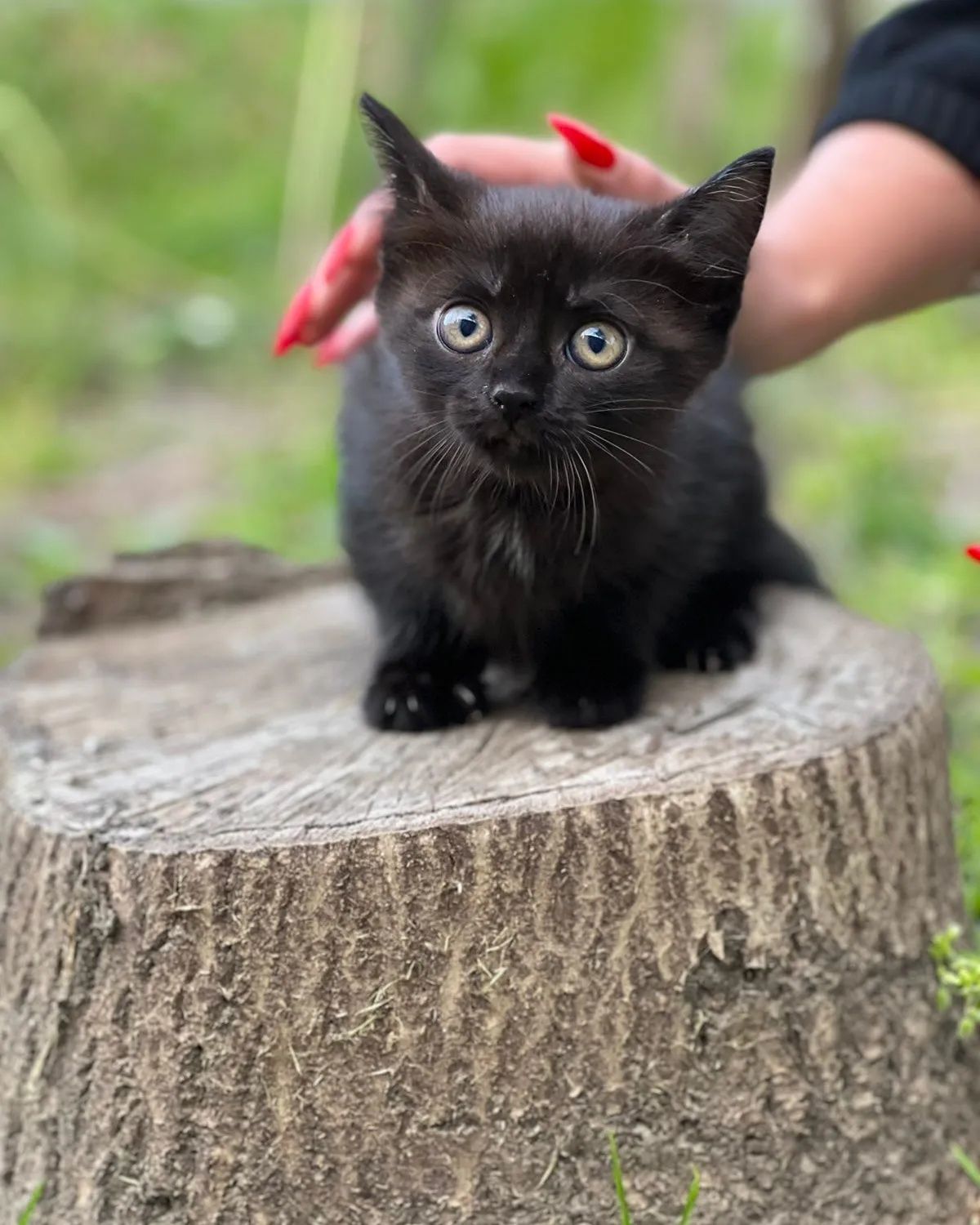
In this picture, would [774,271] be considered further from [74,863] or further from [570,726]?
[74,863]

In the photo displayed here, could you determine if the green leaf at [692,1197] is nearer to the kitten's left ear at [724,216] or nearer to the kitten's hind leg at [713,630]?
the kitten's hind leg at [713,630]

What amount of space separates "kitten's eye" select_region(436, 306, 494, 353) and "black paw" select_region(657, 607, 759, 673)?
599 mm

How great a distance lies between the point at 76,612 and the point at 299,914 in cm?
134

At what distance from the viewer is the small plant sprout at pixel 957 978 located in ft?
4.94

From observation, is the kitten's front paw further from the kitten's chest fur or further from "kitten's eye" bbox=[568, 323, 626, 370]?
"kitten's eye" bbox=[568, 323, 626, 370]

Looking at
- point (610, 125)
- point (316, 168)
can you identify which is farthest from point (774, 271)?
point (610, 125)

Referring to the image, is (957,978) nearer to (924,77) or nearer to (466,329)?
(466,329)

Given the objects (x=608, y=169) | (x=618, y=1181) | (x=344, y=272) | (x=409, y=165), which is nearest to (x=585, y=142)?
(x=608, y=169)

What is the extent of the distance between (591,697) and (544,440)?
358 mm

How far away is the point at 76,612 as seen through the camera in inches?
97.7

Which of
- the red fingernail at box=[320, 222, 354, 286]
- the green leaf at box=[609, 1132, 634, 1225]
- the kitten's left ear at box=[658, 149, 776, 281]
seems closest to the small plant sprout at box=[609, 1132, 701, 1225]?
the green leaf at box=[609, 1132, 634, 1225]

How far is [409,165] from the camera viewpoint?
1.57 meters

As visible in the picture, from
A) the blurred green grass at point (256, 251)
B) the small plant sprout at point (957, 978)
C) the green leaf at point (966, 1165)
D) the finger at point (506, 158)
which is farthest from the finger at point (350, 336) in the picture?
the blurred green grass at point (256, 251)

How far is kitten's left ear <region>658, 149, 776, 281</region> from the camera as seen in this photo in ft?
4.79
